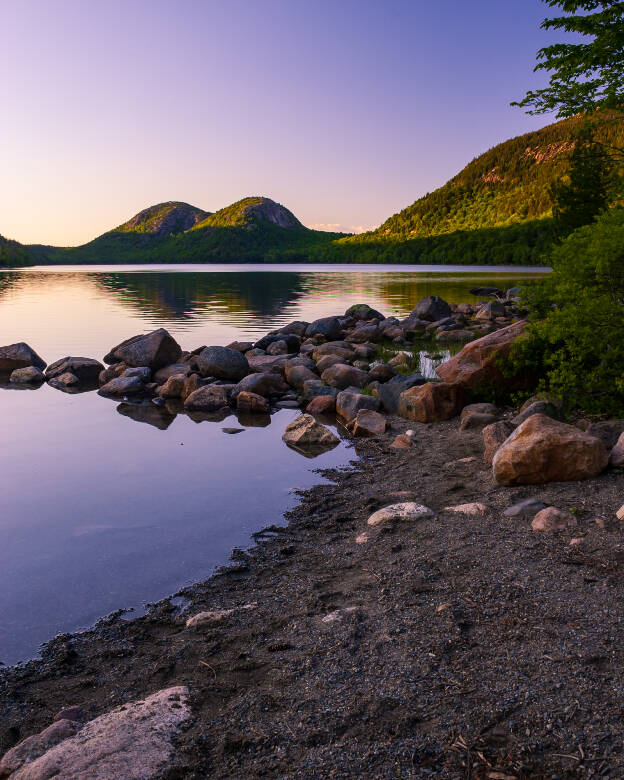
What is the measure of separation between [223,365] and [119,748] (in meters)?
13.3

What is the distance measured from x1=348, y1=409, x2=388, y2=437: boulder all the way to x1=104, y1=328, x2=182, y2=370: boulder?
827cm

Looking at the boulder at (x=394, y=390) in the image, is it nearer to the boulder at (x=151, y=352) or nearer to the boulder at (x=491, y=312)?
the boulder at (x=151, y=352)

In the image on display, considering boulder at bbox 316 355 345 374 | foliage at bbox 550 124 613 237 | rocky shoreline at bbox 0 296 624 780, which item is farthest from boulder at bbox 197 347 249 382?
foliage at bbox 550 124 613 237

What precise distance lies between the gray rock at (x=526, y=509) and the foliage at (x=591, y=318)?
2546 millimetres

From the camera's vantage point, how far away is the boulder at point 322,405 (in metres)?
13.6

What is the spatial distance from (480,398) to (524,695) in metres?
8.98

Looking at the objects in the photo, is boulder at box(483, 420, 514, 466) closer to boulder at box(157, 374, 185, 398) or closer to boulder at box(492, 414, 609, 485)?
boulder at box(492, 414, 609, 485)

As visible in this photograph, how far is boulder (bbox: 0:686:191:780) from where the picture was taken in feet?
10.7

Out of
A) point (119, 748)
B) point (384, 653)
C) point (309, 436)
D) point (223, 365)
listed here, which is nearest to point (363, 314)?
point (223, 365)

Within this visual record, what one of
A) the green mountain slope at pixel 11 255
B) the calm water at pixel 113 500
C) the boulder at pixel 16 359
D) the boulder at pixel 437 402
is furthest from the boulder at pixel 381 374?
the green mountain slope at pixel 11 255

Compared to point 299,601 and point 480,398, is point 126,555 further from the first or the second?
point 480,398

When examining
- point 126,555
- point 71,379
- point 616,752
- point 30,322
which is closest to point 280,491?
point 126,555

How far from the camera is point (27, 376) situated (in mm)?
18094

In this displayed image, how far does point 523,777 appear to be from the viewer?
3018 millimetres
